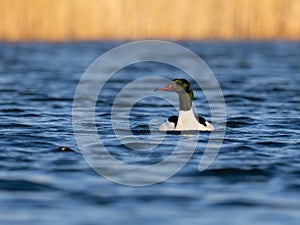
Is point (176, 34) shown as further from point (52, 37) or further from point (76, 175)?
point (76, 175)

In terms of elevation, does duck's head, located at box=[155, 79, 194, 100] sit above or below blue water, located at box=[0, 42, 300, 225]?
above

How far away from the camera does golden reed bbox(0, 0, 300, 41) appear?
949 inches

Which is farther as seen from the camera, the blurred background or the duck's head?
the duck's head

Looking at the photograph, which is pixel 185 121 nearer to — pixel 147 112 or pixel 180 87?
pixel 180 87

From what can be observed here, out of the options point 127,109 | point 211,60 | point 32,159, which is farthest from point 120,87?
point 32,159

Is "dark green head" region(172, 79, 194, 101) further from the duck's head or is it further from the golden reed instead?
the golden reed

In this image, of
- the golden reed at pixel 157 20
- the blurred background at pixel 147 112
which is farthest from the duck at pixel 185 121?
the golden reed at pixel 157 20

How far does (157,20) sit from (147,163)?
16590 millimetres

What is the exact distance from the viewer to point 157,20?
978 inches

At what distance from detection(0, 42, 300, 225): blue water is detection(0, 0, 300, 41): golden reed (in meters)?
6.69

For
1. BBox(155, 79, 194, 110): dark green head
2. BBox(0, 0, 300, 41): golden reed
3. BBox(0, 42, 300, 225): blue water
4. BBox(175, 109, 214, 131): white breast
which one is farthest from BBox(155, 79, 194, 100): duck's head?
BBox(0, 0, 300, 41): golden reed

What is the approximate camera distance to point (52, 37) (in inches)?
958

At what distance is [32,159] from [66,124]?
2967mm

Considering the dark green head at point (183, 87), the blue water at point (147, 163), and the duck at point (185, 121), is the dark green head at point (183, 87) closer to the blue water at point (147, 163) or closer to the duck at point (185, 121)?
the duck at point (185, 121)
